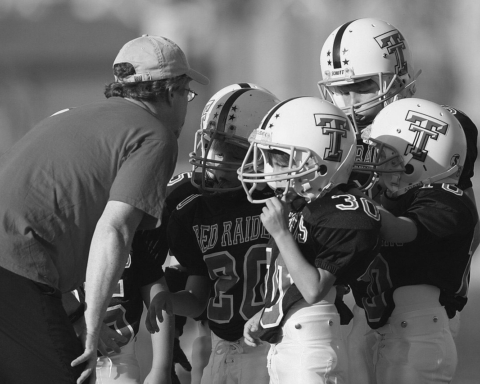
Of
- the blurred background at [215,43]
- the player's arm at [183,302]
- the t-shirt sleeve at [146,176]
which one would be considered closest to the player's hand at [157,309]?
the player's arm at [183,302]

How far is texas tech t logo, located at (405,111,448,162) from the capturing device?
3010 millimetres

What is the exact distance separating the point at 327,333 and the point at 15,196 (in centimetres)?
105

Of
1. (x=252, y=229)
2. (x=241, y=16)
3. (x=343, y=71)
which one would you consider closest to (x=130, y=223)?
(x=252, y=229)

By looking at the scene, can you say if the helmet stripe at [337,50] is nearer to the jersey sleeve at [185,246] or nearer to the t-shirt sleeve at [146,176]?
the jersey sleeve at [185,246]

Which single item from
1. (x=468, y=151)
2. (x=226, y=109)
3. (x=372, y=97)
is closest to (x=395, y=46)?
(x=372, y=97)

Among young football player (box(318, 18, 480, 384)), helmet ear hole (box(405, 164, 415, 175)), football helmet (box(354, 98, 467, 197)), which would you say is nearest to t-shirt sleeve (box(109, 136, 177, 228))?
football helmet (box(354, 98, 467, 197))

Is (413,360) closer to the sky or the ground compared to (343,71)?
closer to the ground

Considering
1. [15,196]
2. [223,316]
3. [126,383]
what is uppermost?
[15,196]

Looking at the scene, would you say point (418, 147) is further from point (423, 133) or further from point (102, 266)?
point (102, 266)

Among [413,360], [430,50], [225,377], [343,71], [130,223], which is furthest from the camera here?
[430,50]

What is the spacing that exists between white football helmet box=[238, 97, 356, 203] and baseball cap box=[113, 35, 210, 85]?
1.22 feet

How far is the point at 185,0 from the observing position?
6059mm

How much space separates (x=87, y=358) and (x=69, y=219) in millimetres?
413

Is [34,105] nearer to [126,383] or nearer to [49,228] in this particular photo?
[126,383]
